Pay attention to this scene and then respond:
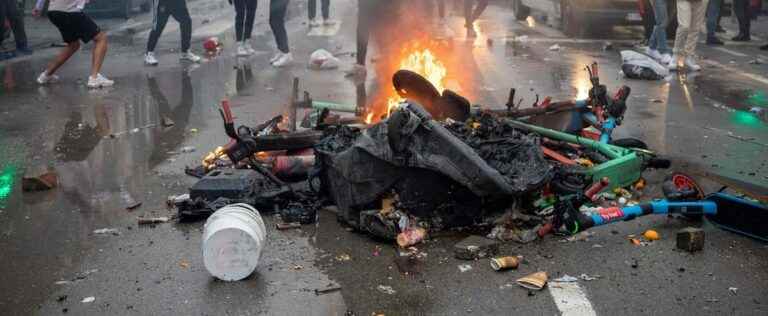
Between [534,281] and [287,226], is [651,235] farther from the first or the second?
[287,226]

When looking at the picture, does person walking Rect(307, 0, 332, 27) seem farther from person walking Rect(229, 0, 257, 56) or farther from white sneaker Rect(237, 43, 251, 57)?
white sneaker Rect(237, 43, 251, 57)

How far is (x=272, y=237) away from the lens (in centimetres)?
477

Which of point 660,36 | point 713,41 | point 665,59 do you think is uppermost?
point 660,36

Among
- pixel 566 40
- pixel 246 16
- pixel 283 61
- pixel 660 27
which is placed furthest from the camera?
pixel 566 40

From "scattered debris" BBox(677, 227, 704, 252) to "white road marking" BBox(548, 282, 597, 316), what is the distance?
86cm

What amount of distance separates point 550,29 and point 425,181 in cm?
1409

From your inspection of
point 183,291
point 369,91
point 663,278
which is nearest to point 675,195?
point 663,278

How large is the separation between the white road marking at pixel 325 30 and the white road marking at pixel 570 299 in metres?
13.0

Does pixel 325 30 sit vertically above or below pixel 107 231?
above

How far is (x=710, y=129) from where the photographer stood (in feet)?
25.9

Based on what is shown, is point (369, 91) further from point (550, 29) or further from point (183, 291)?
point (550, 29)

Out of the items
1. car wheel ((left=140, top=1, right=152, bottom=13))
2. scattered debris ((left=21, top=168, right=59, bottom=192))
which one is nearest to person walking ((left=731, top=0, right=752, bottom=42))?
scattered debris ((left=21, top=168, right=59, bottom=192))

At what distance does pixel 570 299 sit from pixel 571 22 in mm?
13253

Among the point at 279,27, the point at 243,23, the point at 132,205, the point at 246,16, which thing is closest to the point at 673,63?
the point at 279,27
